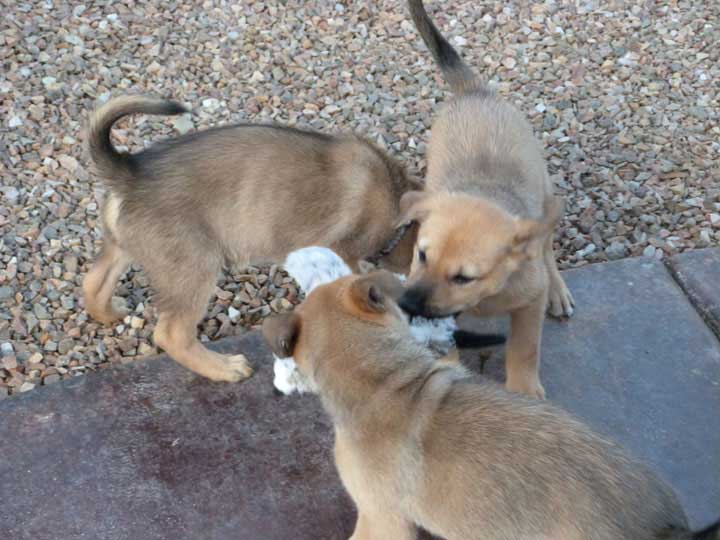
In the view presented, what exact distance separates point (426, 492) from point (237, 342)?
1555mm

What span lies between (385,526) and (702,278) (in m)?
2.31

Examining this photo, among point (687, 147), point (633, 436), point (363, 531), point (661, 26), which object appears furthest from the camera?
point (661, 26)

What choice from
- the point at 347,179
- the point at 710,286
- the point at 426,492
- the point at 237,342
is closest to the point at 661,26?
the point at 710,286

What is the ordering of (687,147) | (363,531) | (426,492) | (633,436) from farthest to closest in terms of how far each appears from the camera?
(687,147) → (633,436) → (363,531) → (426,492)

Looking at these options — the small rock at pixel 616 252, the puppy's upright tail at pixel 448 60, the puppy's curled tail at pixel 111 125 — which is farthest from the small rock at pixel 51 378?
the small rock at pixel 616 252

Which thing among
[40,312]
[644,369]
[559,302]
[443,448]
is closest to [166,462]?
[40,312]

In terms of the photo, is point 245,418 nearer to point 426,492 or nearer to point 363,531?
point 363,531

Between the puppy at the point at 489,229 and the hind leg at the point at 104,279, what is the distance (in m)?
1.39

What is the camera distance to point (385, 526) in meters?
2.91

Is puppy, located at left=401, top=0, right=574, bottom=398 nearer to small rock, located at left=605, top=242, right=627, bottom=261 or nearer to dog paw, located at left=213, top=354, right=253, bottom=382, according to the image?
small rock, located at left=605, top=242, right=627, bottom=261

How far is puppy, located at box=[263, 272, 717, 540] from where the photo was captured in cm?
252

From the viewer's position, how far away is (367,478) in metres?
2.84

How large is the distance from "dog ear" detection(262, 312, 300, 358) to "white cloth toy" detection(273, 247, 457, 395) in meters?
0.41

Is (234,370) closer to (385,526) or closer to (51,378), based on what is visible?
(51,378)
